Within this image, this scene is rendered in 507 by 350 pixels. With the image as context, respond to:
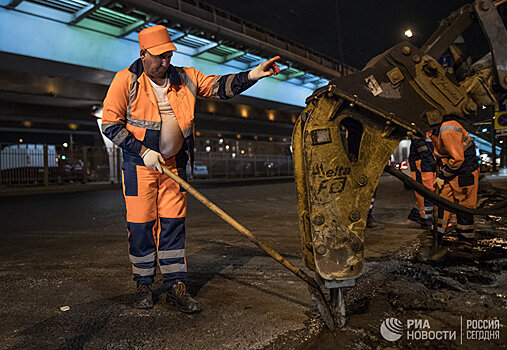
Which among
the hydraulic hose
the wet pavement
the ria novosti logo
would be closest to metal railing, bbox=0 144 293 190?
the wet pavement

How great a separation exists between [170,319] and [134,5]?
960cm

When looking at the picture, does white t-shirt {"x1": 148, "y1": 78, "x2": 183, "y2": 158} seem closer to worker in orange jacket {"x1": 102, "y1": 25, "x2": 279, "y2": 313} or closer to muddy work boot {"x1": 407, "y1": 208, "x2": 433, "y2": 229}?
worker in orange jacket {"x1": 102, "y1": 25, "x2": 279, "y2": 313}

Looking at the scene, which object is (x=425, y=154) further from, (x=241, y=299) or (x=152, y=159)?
(x=152, y=159)

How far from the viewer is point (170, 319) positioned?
234 centimetres

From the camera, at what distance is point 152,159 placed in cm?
248

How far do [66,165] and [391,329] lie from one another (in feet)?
56.7

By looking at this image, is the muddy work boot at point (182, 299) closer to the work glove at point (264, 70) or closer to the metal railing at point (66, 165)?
the work glove at point (264, 70)

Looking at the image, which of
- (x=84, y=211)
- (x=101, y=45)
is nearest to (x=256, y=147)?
(x=101, y=45)

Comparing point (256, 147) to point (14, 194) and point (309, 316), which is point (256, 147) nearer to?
point (14, 194)

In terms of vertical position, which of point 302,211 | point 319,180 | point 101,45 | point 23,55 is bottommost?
point 302,211

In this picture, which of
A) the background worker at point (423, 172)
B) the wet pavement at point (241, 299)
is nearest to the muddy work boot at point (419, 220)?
the background worker at point (423, 172)

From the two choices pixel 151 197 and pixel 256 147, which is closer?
pixel 151 197

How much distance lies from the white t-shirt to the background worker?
12.4ft

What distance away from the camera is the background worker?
5.22 meters
